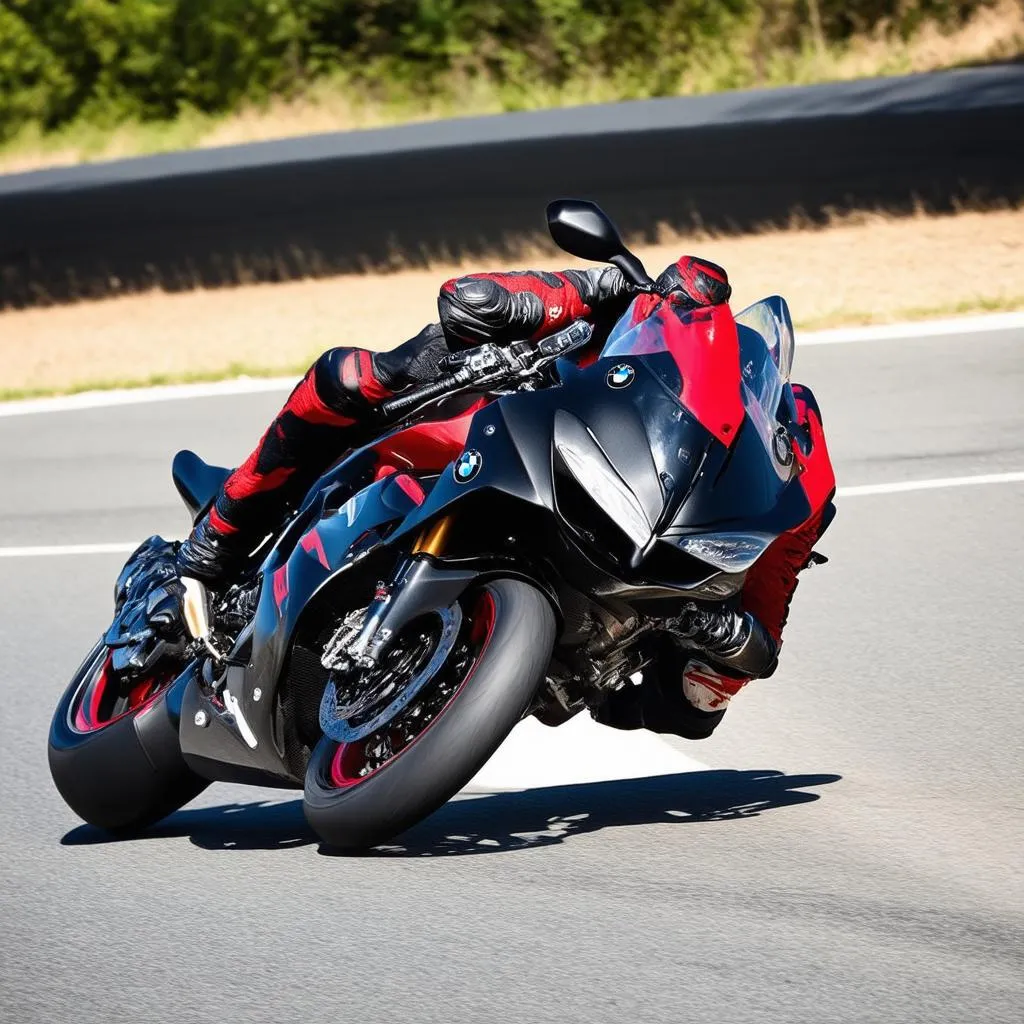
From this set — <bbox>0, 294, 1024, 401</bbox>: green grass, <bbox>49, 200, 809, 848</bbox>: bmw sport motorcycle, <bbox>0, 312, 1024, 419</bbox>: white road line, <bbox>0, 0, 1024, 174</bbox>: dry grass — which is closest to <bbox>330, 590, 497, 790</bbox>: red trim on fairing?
<bbox>49, 200, 809, 848</bbox>: bmw sport motorcycle

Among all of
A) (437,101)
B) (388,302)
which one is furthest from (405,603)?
(437,101)

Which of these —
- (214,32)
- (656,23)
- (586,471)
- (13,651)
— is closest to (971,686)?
(586,471)

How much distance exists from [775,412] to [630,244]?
42.5 feet

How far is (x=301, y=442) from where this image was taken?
519 cm

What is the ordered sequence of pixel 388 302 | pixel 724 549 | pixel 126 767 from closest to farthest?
1. pixel 724 549
2. pixel 126 767
3. pixel 388 302

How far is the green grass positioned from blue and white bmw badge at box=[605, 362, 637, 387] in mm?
8588

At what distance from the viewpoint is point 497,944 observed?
419 cm

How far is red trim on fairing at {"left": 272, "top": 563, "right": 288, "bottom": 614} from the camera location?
482cm

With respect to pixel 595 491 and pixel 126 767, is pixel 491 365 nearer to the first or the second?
pixel 595 491

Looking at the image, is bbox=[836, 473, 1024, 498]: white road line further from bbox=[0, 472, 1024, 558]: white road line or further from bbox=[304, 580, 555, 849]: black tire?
bbox=[304, 580, 555, 849]: black tire

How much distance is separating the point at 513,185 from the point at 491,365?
16.7 metres

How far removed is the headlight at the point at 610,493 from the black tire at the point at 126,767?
1.51 metres

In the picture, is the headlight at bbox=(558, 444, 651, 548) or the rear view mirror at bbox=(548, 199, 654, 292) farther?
the rear view mirror at bbox=(548, 199, 654, 292)

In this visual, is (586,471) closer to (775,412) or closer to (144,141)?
(775,412)
